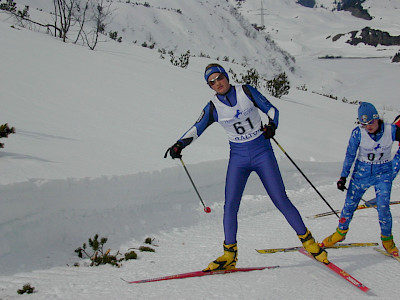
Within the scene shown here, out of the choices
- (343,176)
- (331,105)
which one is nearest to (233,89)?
(343,176)

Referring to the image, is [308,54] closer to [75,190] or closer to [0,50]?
[0,50]

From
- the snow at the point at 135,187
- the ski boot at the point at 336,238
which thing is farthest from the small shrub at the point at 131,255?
the ski boot at the point at 336,238

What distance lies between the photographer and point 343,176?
467 centimetres

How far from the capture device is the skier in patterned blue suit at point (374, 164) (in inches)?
171

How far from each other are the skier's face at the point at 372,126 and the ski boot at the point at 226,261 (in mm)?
1934

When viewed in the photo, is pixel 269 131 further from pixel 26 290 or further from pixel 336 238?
pixel 26 290

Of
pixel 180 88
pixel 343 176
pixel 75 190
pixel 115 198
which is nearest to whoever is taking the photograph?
pixel 343 176

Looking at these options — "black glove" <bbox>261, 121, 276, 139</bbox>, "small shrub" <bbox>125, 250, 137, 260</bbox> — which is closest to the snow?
"small shrub" <bbox>125, 250, 137, 260</bbox>

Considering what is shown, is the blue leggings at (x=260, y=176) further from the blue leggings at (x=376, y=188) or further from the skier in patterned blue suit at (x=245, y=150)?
the blue leggings at (x=376, y=188)

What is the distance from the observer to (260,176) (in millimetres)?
3973

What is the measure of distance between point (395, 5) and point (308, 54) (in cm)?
3313

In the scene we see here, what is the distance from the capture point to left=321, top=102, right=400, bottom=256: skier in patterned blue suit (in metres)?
4.35

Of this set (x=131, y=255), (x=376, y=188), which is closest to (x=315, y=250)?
(x=376, y=188)

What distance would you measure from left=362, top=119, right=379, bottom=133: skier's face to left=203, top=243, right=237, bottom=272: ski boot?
193 cm
